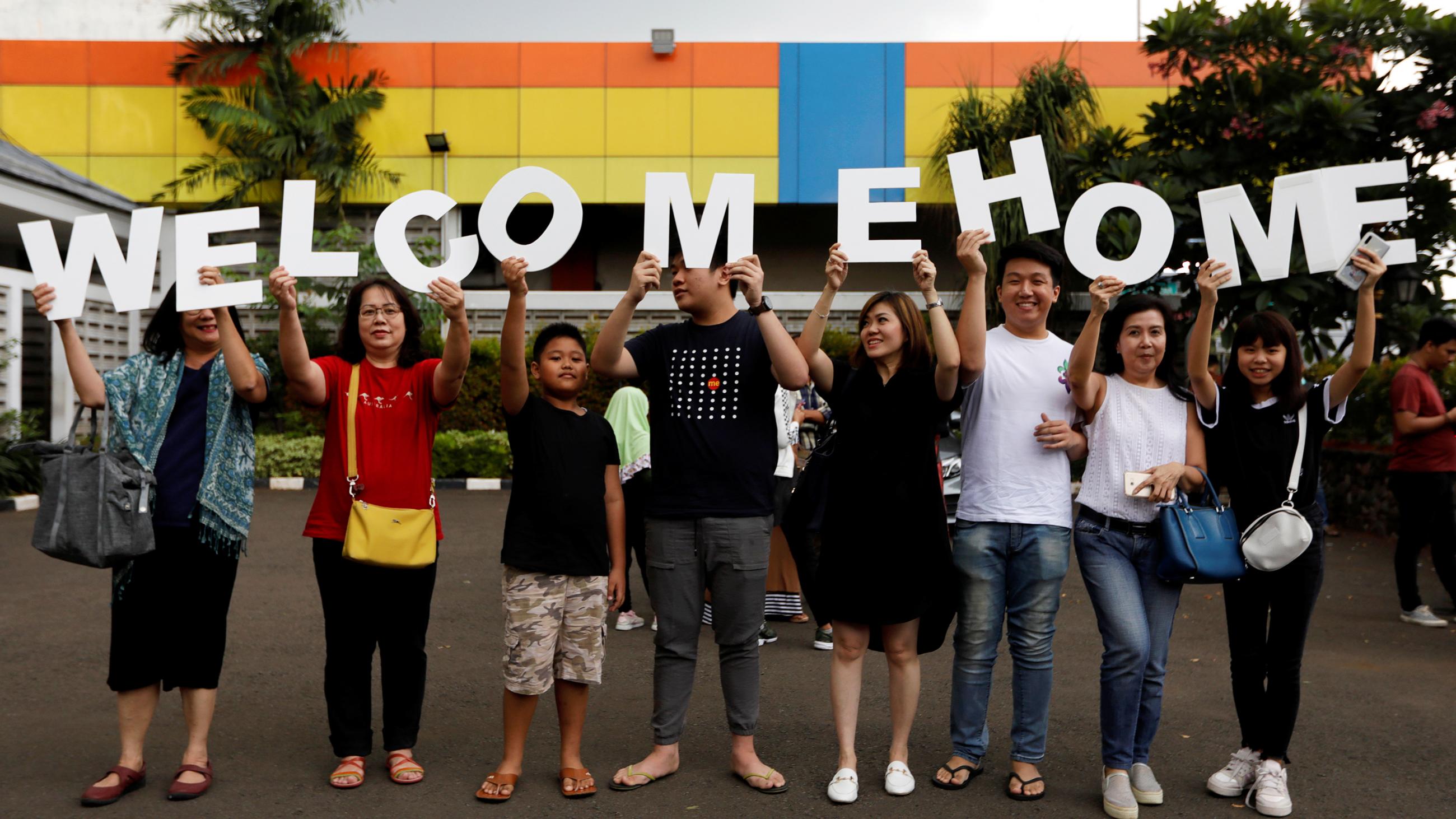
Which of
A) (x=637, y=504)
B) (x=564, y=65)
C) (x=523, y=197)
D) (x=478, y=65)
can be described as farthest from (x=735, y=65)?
(x=523, y=197)

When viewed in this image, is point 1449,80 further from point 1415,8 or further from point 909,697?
point 909,697

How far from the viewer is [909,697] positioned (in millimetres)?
4047

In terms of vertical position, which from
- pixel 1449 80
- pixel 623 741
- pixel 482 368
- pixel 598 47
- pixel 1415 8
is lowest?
pixel 623 741

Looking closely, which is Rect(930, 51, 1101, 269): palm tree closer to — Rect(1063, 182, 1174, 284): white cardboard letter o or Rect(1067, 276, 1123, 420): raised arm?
Rect(1063, 182, 1174, 284): white cardboard letter o

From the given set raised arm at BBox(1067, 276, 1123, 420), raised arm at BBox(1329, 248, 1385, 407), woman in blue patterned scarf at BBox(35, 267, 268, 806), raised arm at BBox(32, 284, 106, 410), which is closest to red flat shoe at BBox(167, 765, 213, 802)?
woman in blue patterned scarf at BBox(35, 267, 268, 806)

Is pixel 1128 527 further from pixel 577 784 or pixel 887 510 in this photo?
pixel 577 784

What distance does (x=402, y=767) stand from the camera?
13.3 feet

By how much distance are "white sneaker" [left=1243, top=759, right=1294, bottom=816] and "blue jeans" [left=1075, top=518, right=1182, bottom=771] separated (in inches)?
15.2

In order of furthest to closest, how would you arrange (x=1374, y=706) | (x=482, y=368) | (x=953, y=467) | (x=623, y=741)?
(x=482, y=368) → (x=953, y=467) → (x=1374, y=706) → (x=623, y=741)

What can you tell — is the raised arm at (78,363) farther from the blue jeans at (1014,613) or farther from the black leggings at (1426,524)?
the black leggings at (1426,524)

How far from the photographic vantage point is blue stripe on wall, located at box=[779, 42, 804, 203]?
1892 cm

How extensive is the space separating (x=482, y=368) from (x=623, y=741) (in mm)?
12853

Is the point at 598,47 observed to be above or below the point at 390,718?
above

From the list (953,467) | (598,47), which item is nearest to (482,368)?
(598,47)
